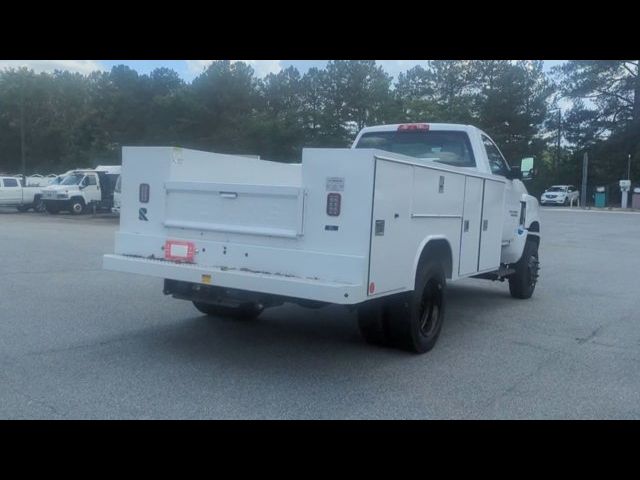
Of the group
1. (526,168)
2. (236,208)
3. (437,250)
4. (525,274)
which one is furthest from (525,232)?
(236,208)

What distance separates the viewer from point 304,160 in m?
5.64

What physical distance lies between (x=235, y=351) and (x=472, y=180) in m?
3.18

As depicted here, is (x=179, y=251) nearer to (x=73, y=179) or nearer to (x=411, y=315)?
(x=411, y=315)

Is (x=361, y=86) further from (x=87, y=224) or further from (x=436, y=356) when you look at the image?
(x=436, y=356)

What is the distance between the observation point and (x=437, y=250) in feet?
22.6

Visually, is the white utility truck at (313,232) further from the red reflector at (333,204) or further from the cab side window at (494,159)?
the cab side window at (494,159)

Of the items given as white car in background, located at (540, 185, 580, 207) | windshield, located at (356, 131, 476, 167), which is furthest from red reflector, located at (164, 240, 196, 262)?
white car in background, located at (540, 185, 580, 207)

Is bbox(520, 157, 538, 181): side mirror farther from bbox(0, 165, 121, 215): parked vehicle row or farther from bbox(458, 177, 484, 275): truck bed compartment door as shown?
bbox(0, 165, 121, 215): parked vehicle row

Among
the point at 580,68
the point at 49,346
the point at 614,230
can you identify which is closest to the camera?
the point at 49,346

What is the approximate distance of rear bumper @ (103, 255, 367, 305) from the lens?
5383mm

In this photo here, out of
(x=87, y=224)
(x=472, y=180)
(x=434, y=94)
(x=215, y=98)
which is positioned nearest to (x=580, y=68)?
(x=434, y=94)

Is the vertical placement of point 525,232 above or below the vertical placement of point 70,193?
above

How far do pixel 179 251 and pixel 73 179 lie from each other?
88.0ft

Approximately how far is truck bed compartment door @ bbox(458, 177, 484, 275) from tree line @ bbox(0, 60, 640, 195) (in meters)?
34.4
